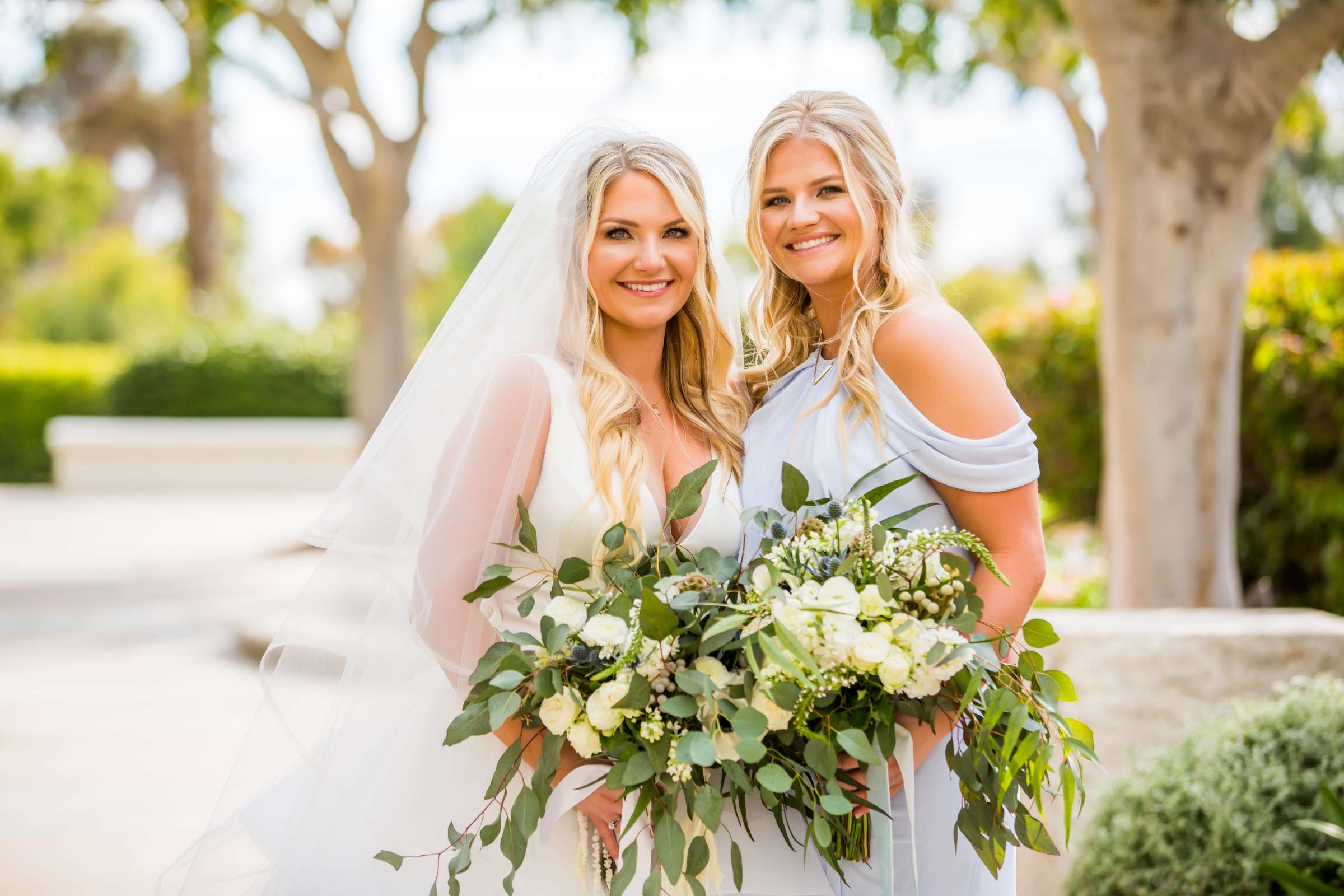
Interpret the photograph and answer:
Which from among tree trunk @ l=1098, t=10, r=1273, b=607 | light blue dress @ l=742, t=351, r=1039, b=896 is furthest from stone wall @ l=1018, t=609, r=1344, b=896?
light blue dress @ l=742, t=351, r=1039, b=896

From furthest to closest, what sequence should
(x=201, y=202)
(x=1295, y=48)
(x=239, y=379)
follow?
(x=201, y=202)
(x=239, y=379)
(x=1295, y=48)

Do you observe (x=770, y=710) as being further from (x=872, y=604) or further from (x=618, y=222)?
(x=618, y=222)

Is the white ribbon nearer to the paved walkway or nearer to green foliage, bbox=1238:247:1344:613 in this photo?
the paved walkway

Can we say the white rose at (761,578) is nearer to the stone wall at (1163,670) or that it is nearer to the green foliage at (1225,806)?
the green foliage at (1225,806)

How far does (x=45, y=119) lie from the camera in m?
36.0

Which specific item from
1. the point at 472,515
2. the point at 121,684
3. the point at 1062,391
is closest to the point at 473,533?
the point at 472,515

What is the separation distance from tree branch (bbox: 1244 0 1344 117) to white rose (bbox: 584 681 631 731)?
4408 mm

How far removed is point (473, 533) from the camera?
2.51m

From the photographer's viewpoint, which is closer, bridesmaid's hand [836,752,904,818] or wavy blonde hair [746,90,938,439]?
bridesmaid's hand [836,752,904,818]

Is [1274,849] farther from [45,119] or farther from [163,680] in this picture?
[45,119]

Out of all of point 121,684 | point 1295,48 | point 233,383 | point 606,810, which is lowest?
point 121,684

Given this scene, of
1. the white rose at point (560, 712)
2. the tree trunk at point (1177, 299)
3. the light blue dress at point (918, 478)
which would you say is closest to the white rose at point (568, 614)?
the white rose at point (560, 712)

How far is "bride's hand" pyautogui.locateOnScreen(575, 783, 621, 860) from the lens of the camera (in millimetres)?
2359

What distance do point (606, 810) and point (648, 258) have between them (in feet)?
4.19
